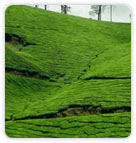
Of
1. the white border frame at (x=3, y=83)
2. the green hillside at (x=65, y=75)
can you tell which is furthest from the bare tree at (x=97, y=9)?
the green hillside at (x=65, y=75)

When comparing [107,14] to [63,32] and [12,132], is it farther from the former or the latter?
[12,132]

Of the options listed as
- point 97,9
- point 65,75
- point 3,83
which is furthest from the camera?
point 65,75

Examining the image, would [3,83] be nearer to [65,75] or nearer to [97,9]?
[65,75]

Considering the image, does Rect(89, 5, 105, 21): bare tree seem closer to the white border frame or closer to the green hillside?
the white border frame

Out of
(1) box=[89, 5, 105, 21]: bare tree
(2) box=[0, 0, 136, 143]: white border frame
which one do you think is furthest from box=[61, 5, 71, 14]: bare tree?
(1) box=[89, 5, 105, 21]: bare tree

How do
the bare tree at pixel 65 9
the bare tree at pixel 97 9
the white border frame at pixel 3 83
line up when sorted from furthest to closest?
the bare tree at pixel 65 9 → the bare tree at pixel 97 9 → the white border frame at pixel 3 83

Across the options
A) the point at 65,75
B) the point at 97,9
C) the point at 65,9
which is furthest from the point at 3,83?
the point at 97,9

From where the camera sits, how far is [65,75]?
852 centimetres

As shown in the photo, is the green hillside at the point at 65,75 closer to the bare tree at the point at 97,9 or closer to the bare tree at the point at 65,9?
the bare tree at the point at 65,9

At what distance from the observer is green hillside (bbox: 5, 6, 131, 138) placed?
26.5ft

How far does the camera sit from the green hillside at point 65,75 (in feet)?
26.5

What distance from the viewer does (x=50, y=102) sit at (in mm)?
8195

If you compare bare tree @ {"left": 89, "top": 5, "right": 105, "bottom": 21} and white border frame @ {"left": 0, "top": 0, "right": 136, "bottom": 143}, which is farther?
bare tree @ {"left": 89, "top": 5, "right": 105, "bottom": 21}

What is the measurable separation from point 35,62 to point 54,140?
1.67m
